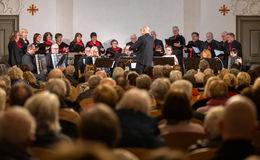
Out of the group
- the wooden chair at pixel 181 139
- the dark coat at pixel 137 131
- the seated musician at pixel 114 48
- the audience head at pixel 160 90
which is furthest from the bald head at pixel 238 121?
the seated musician at pixel 114 48

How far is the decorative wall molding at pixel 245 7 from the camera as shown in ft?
65.9

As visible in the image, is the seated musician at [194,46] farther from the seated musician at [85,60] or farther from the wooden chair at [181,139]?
the wooden chair at [181,139]

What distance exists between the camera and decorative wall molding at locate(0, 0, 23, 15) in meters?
20.2

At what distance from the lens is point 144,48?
15.6m

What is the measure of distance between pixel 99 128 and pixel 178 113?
6.09ft

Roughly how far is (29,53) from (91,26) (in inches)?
171

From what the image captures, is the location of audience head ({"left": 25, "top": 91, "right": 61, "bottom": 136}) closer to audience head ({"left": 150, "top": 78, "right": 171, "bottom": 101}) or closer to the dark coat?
the dark coat

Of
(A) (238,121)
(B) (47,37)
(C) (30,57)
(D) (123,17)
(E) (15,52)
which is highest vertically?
(D) (123,17)

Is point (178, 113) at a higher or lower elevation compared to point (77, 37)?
lower

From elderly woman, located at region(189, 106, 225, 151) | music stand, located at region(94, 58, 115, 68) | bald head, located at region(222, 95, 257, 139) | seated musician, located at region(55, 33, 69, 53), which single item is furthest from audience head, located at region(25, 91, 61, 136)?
seated musician, located at region(55, 33, 69, 53)

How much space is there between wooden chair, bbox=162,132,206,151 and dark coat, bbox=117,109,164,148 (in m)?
0.11

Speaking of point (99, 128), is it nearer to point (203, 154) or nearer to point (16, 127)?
point (16, 127)


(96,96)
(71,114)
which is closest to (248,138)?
(96,96)

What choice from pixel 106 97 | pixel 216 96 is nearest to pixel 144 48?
pixel 216 96
